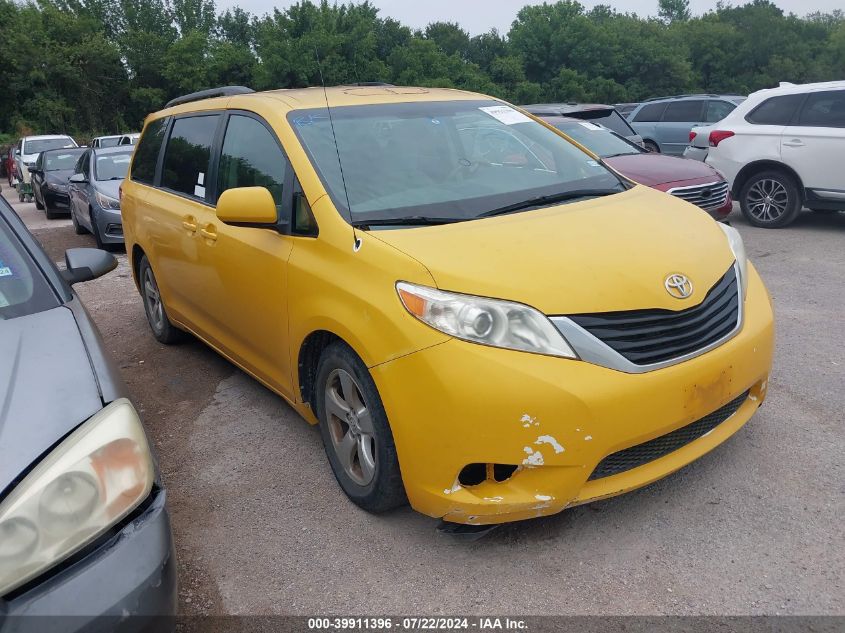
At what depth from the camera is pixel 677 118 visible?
48.6 feet

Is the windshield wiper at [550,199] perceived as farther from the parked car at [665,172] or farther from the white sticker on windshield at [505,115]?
the parked car at [665,172]

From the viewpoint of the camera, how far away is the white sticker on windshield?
4.14 metres

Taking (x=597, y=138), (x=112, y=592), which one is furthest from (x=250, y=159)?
(x=597, y=138)

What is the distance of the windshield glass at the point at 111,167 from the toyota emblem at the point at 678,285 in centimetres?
958

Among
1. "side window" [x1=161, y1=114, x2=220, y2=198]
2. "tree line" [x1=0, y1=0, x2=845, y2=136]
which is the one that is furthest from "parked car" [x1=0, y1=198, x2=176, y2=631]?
"tree line" [x1=0, y1=0, x2=845, y2=136]

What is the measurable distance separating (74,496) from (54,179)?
14524mm

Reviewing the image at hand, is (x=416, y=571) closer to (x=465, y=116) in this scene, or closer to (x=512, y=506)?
(x=512, y=506)

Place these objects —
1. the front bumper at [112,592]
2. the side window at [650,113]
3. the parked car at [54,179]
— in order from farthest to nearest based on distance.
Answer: the side window at [650,113], the parked car at [54,179], the front bumper at [112,592]

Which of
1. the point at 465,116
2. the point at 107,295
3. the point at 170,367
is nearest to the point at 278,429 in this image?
the point at 170,367

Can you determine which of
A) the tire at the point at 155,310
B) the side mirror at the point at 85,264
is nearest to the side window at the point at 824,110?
the tire at the point at 155,310

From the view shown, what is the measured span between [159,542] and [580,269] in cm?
171

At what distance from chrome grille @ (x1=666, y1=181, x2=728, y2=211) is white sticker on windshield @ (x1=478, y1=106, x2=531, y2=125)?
3407mm

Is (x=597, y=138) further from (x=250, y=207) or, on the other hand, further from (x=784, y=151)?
(x=250, y=207)

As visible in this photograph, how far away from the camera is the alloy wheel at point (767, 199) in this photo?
8609mm
